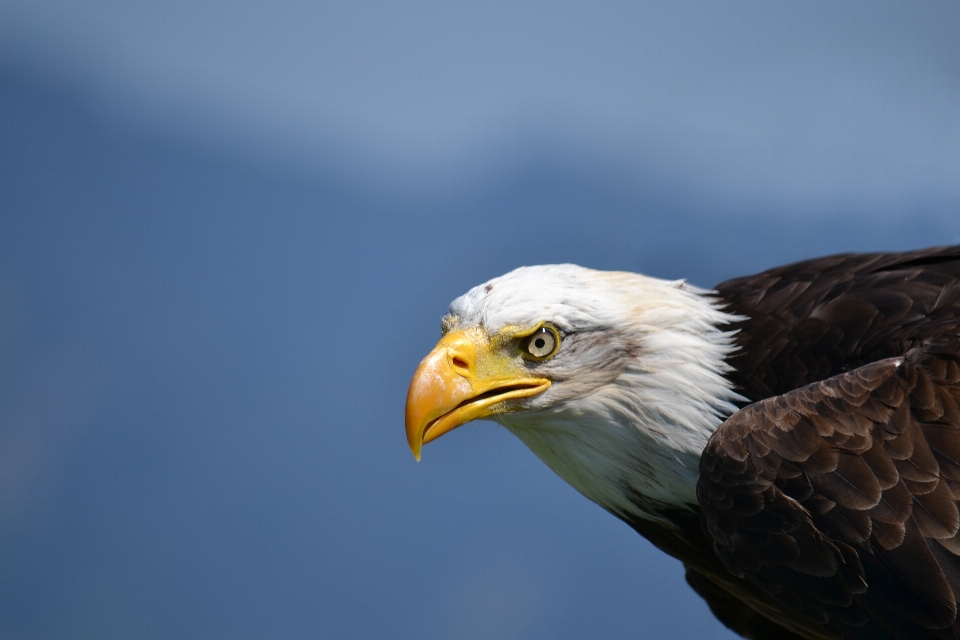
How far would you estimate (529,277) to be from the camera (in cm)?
227

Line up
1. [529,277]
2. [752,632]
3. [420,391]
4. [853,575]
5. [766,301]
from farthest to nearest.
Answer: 1. [752,632]
2. [766,301]
3. [529,277]
4. [420,391]
5. [853,575]

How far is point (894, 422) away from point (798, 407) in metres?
0.18

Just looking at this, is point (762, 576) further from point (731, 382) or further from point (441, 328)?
point (441, 328)

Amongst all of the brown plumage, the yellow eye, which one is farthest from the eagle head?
the brown plumage

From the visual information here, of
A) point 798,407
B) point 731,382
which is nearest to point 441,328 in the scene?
point 731,382

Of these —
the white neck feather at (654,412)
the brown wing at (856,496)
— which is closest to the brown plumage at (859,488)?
the brown wing at (856,496)

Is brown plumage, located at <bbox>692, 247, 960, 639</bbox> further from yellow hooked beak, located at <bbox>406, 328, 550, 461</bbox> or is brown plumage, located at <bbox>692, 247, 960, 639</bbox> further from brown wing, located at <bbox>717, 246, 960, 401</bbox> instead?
yellow hooked beak, located at <bbox>406, 328, 550, 461</bbox>

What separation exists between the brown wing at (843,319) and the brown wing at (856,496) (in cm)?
17

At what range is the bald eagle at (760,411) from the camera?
6.03ft

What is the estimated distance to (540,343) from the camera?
2236 millimetres

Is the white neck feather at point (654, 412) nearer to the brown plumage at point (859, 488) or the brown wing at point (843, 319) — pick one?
the brown wing at point (843, 319)

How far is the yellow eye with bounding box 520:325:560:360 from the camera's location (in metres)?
2.22

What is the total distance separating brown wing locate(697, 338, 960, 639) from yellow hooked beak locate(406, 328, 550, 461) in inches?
19.4

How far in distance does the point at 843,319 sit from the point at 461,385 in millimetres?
878
